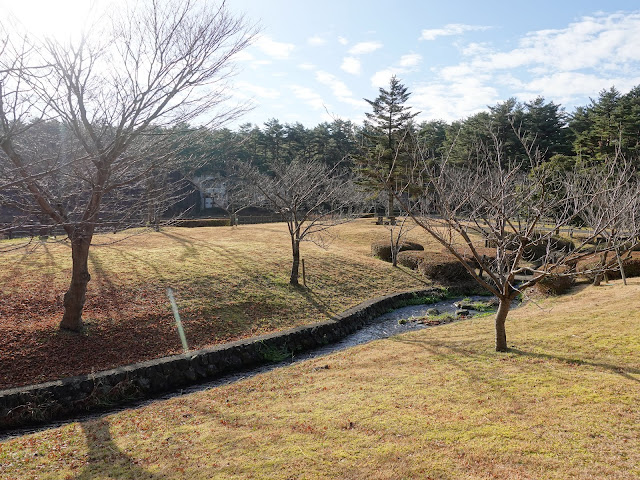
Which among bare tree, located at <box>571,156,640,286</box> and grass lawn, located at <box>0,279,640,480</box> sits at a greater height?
bare tree, located at <box>571,156,640,286</box>

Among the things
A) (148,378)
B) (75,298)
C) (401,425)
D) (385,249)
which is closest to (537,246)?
(385,249)

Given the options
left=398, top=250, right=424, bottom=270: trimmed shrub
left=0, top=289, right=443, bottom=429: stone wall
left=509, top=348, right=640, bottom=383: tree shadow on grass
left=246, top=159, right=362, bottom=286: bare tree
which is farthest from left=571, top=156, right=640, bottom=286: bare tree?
left=246, top=159, right=362, bottom=286: bare tree

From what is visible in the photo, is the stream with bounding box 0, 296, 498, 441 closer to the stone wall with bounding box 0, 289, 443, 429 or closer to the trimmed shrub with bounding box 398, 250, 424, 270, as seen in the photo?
the stone wall with bounding box 0, 289, 443, 429

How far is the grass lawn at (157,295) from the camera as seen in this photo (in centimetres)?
971

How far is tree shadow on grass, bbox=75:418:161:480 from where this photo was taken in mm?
5336

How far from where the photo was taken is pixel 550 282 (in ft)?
55.7

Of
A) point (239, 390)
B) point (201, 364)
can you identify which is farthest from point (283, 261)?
point (239, 390)

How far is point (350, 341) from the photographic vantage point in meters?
13.5

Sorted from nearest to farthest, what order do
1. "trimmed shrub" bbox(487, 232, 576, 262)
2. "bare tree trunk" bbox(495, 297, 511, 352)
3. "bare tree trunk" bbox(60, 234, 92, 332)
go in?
"bare tree trunk" bbox(495, 297, 511, 352) → "bare tree trunk" bbox(60, 234, 92, 332) → "trimmed shrub" bbox(487, 232, 576, 262)

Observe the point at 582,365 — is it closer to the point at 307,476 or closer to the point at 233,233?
the point at 307,476

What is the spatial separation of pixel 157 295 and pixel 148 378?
434 centimetres

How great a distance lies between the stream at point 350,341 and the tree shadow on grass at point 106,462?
1316 mm

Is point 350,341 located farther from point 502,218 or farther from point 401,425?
point 401,425

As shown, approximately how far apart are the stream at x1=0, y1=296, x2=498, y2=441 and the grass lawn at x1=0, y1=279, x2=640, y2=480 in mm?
682
